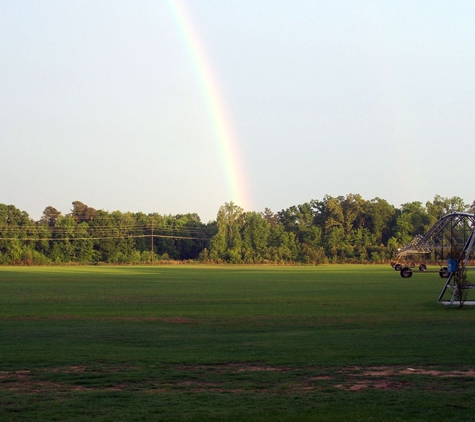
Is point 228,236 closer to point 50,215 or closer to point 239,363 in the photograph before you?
point 50,215

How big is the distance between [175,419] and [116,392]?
233 cm

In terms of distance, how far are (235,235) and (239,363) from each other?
145 m

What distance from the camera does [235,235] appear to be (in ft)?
528

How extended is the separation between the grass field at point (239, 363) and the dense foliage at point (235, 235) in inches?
4550

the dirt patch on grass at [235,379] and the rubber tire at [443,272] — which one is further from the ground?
the rubber tire at [443,272]

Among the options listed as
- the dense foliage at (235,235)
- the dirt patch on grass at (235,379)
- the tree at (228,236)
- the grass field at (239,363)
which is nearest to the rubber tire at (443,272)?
the grass field at (239,363)

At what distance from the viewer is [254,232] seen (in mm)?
159875

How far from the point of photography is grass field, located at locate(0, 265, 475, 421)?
10922mm

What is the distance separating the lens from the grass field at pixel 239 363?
1092 cm

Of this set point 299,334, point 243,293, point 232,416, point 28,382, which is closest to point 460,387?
point 232,416

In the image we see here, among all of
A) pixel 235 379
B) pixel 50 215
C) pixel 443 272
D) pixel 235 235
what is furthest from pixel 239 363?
pixel 50 215

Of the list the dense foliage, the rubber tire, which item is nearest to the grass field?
the rubber tire

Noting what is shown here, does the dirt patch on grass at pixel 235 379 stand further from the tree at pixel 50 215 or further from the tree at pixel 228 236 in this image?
the tree at pixel 50 215

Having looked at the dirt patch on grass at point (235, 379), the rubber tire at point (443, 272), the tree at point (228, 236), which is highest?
the tree at point (228, 236)
